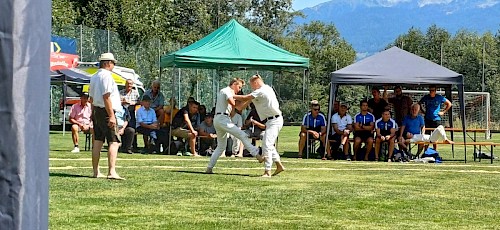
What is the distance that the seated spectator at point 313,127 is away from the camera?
18.6 m

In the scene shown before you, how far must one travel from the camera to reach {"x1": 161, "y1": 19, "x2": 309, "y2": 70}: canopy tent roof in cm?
1775

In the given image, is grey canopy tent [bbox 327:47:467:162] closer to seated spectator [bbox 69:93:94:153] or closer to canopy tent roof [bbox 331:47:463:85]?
canopy tent roof [bbox 331:47:463:85]

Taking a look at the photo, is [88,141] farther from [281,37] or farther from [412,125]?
[281,37]

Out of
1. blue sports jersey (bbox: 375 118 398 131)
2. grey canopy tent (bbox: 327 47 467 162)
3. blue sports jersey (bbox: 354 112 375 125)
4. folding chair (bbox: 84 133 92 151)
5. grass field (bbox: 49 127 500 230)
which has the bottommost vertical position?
grass field (bbox: 49 127 500 230)

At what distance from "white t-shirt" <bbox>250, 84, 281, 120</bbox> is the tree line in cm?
1718

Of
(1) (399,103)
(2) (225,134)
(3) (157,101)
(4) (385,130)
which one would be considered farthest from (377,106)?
(2) (225,134)

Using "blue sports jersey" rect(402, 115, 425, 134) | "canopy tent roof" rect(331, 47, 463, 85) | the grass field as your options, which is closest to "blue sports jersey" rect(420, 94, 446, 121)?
"canopy tent roof" rect(331, 47, 463, 85)

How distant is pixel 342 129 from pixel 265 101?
711 cm

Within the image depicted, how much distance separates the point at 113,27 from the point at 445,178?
29979mm

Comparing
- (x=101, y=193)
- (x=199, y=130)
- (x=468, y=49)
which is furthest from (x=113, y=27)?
(x=101, y=193)

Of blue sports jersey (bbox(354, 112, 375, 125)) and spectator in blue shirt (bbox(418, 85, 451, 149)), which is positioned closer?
blue sports jersey (bbox(354, 112, 375, 125))

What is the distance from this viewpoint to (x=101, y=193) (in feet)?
29.3

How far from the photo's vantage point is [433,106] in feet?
62.2

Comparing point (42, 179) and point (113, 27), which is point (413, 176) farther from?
point (113, 27)
